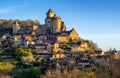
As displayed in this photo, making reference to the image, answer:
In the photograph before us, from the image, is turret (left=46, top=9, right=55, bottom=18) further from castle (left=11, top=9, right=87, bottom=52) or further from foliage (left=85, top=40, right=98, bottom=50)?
foliage (left=85, top=40, right=98, bottom=50)

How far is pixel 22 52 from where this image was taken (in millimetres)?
51750

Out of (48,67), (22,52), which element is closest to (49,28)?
(22,52)

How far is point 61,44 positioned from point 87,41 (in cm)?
693

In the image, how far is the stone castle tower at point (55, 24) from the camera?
214ft

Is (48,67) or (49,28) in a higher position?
(49,28)

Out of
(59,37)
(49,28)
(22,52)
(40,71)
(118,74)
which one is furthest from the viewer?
(49,28)

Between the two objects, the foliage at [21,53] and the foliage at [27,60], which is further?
the foliage at [21,53]

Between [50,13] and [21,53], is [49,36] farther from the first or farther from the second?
[21,53]

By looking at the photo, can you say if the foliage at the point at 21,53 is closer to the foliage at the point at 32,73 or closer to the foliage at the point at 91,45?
the foliage at the point at 32,73

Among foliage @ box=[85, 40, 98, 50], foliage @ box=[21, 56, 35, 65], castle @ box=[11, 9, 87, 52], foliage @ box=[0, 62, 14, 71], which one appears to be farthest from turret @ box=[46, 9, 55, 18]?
foliage @ box=[0, 62, 14, 71]

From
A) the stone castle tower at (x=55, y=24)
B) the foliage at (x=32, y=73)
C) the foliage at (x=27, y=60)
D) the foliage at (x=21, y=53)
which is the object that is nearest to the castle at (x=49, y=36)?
the stone castle tower at (x=55, y=24)

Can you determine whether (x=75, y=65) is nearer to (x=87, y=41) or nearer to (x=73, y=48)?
(x=73, y=48)

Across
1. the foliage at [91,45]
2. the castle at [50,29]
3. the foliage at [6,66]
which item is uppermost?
the castle at [50,29]

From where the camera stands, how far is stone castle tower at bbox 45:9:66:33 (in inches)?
2569
